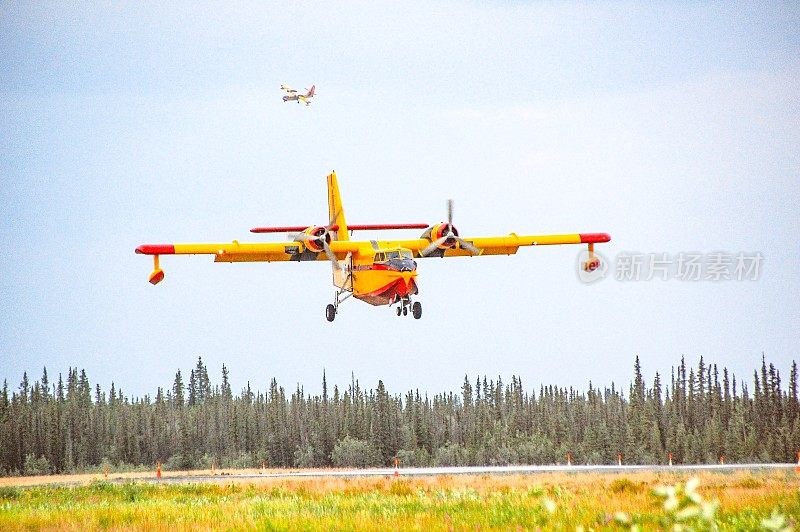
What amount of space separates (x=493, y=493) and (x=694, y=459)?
3117 inches

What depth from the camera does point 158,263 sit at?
1668 inches

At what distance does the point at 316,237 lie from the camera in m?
44.2

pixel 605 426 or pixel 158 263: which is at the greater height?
pixel 158 263

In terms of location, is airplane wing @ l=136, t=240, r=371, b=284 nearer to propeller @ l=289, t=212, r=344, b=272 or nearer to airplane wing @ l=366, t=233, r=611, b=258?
propeller @ l=289, t=212, r=344, b=272

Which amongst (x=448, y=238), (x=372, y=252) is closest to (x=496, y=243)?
(x=448, y=238)

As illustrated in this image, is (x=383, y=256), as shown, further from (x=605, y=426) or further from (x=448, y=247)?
(x=605, y=426)

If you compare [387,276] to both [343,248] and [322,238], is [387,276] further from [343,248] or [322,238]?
[322,238]

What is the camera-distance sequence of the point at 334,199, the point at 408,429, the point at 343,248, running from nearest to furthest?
the point at 343,248 < the point at 334,199 < the point at 408,429

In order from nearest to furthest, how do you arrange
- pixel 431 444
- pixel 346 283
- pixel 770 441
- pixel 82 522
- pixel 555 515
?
pixel 555 515, pixel 82 522, pixel 346 283, pixel 770 441, pixel 431 444

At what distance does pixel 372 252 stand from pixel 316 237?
162 inches

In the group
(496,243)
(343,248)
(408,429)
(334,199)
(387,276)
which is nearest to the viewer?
(387,276)

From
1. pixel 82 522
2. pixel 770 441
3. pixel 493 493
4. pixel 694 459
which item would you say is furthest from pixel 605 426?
pixel 82 522

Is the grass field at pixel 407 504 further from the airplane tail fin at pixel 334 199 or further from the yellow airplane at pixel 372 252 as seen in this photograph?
the airplane tail fin at pixel 334 199

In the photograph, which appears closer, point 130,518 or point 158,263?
point 130,518
